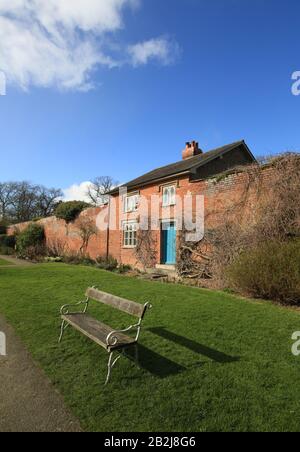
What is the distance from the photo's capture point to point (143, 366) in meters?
4.65

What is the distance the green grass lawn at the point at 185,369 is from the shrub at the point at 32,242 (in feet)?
73.3

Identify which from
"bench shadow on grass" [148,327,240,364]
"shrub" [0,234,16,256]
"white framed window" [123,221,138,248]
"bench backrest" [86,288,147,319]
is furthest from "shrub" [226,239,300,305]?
"shrub" [0,234,16,256]

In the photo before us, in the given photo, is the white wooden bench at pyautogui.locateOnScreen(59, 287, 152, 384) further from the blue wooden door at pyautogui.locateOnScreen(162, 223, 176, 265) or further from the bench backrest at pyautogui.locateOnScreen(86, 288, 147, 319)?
the blue wooden door at pyautogui.locateOnScreen(162, 223, 176, 265)

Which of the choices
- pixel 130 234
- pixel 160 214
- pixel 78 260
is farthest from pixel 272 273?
pixel 78 260

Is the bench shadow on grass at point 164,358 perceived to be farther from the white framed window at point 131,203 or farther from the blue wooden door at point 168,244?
the white framed window at point 131,203

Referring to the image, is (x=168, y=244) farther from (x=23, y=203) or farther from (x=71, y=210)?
(x=23, y=203)

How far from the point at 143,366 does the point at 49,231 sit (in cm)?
2836

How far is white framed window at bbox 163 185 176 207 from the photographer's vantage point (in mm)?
17766

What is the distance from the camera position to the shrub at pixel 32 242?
1157 inches

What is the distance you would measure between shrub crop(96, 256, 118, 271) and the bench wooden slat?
42.3 ft

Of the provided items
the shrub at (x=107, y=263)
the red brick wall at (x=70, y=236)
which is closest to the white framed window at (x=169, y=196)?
the shrub at (x=107, y=263)

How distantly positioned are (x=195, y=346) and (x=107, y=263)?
1546cm
